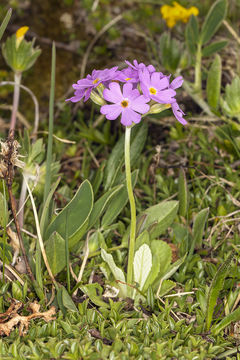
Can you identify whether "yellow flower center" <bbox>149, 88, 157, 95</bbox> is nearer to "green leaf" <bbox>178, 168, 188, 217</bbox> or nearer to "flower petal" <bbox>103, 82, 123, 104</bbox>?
"flower petal" <bbox>103, 82, 123, 104</bbox>

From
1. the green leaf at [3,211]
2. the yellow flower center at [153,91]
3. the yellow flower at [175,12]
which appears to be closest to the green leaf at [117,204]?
the green leaf at [3,211]

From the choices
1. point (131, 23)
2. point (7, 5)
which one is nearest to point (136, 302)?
point (131, 23)

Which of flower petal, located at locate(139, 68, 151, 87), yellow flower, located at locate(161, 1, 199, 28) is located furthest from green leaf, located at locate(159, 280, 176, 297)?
yellow flower, located at locate(161, 1, 199, 28)

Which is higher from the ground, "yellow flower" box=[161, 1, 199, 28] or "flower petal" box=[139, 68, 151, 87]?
"yellow flower" box=[161, 1, 199, 28]

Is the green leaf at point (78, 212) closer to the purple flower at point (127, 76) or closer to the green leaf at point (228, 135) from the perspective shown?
the purple flower at point (127, 76)

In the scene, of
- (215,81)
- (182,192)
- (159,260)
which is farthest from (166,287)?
(215,81)

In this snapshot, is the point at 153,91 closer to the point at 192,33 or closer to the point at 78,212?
the point at 78,212
